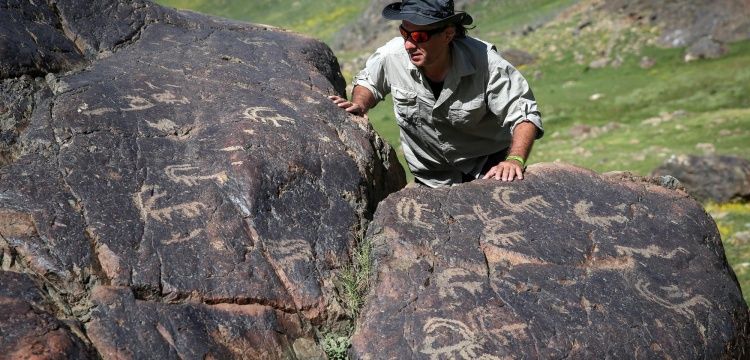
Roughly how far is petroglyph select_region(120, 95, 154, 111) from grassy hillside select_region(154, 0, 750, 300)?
7.69 m

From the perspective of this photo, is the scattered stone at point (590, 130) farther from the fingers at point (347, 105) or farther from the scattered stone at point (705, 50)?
the fingers at point (347, 105)

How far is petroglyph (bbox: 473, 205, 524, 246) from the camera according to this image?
19.3ft

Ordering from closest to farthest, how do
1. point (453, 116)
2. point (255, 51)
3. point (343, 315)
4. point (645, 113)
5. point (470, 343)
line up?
1. point (470, 343)
2. point (343, 315)
3. point (453, 116)
4. point (255, 51)
5. point (645, 113)

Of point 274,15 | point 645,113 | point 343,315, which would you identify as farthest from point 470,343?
point 274,15

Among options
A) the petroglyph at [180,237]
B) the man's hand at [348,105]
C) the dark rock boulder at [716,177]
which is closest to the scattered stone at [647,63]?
the dark rock boulder at [716,177]

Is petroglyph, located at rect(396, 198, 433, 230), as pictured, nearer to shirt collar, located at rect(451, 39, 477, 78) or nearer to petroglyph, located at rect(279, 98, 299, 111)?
petroglyph, located at rect(279, 98, 299, 111)

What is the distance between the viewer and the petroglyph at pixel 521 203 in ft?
20.3

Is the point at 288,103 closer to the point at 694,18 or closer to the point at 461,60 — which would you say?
the point at 461,60

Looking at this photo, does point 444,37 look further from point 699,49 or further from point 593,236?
point 699,49

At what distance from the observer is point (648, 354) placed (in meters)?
5.29

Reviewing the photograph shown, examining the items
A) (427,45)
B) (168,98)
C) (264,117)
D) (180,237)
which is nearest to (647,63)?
(427,45)

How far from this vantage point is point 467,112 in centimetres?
729

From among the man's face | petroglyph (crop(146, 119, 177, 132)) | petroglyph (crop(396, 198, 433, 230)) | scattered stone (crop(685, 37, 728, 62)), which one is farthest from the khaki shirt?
scattered stone (crop(685, 37, 728, 62))

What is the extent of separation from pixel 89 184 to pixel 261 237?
3.57 ft
